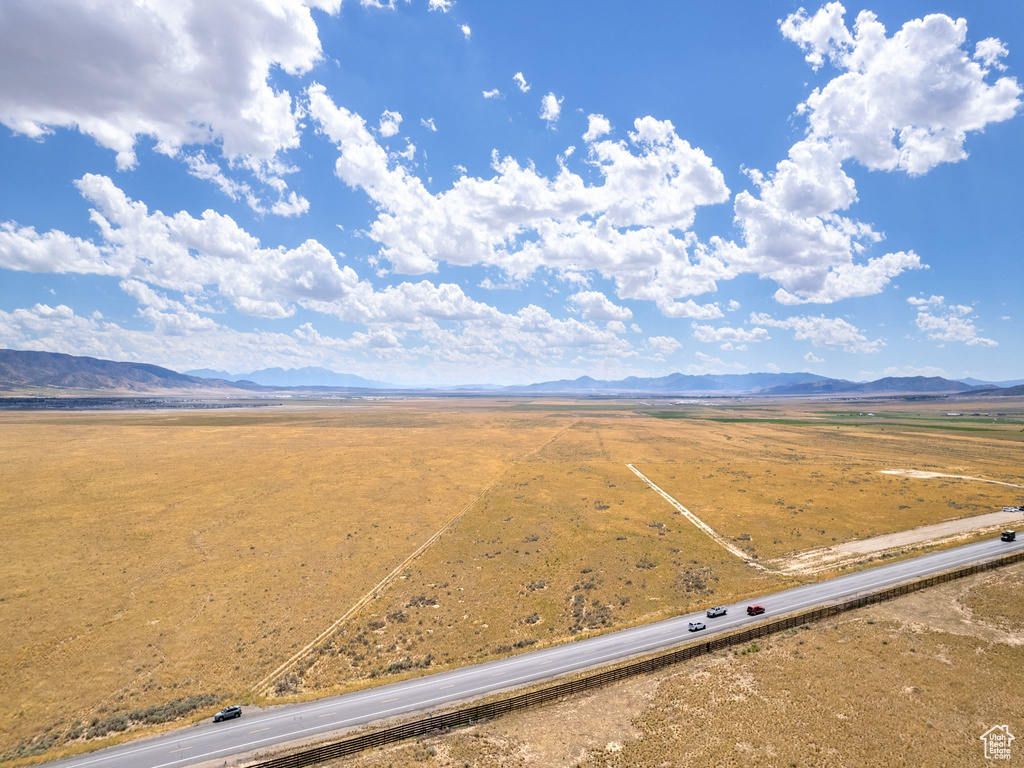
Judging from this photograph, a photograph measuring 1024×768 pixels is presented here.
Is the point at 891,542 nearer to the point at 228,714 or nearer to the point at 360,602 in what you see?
the point at 360,602

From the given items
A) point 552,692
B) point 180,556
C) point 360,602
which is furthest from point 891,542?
point 180,556

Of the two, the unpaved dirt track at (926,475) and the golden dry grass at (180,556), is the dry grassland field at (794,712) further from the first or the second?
the unpaved dirt track at (926,475)

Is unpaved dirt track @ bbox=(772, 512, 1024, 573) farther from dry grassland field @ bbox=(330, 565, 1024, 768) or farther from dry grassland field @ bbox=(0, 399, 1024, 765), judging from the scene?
dry grassland field @ bbox=(330, 565, 1024, 768)

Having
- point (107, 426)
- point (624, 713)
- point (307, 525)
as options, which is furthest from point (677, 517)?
point (107, 426)

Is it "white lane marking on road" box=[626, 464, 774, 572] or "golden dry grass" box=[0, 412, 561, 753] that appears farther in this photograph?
"white lane marking on road" box=[626, 464, 774, 572]

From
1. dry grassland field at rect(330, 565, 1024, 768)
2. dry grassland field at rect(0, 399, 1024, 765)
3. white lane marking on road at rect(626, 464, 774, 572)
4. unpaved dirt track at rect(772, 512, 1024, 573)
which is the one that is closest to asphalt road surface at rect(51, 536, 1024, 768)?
dry grassland field at rect(0, 399, 1024, 765)

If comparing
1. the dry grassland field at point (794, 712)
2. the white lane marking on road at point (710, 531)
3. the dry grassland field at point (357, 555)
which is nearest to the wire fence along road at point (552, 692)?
the dry grassland field at point (794, 712)
